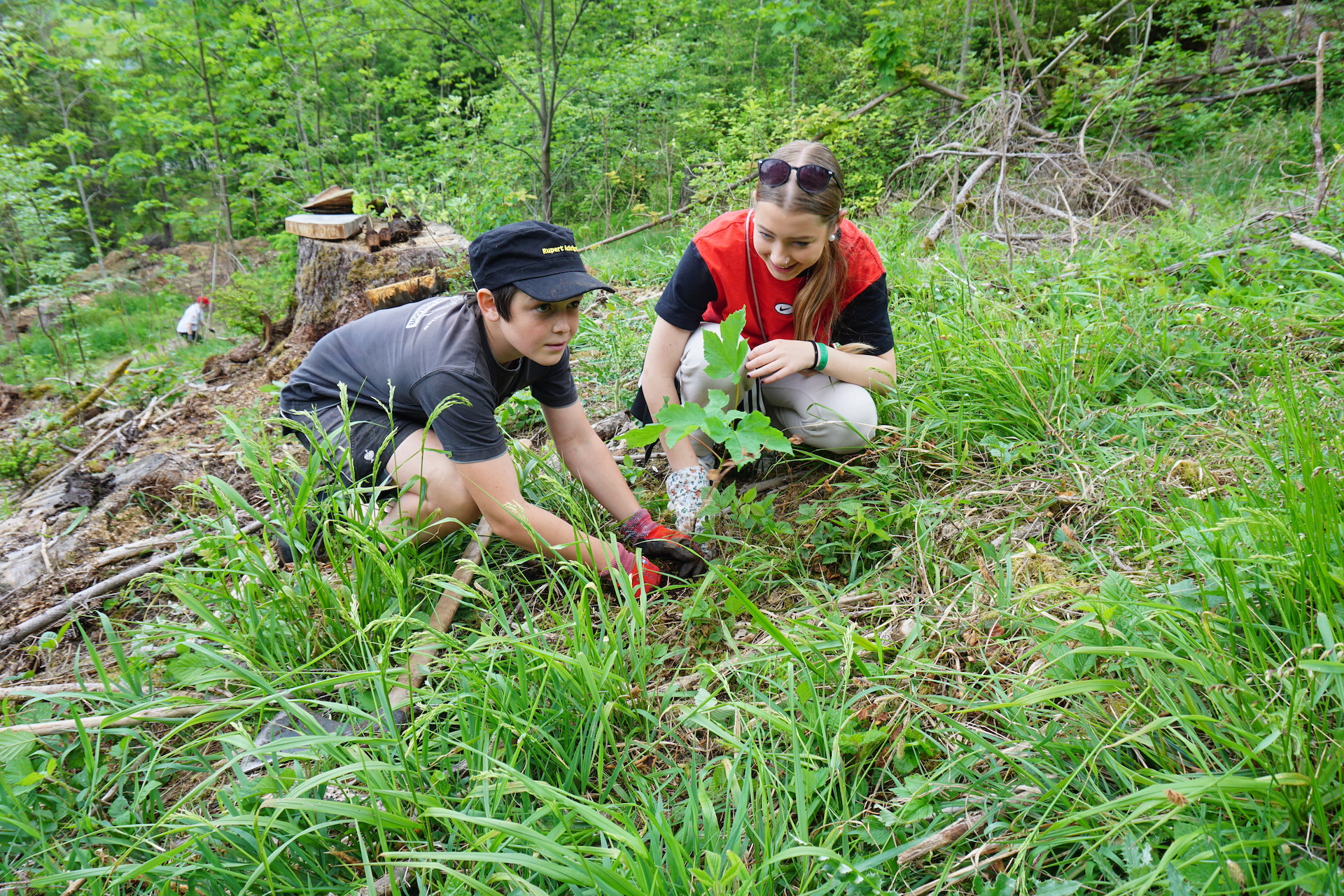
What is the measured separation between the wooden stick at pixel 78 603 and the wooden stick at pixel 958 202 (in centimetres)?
399

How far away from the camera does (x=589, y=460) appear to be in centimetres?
225

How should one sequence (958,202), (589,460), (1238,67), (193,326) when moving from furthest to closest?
1. (193,326)
2. (1238,67)
3. (958,202)
4. (589,460)

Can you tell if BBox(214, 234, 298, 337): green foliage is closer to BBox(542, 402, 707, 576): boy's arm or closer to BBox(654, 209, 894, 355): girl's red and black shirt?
BBox(542, 402, 707, 576): boy's arm

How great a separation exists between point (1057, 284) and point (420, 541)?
2.60m

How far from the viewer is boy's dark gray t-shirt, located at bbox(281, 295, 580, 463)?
1.84 metres

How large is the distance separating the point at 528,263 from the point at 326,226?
3.71 metres

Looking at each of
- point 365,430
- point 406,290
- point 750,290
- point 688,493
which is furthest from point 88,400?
point 750,290

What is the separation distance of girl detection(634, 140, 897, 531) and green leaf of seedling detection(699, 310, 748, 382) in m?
0.58

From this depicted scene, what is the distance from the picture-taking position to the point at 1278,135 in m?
5.07

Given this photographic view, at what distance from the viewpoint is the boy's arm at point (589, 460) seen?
2.19m

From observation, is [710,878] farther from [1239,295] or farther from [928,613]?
[1239,295]

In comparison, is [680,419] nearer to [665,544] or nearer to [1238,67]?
[665,544]

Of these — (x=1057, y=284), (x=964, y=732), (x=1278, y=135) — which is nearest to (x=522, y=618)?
(x=964, y=732)

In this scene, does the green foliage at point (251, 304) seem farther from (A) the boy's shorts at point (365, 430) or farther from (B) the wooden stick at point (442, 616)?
(B) the wooden stick at point (442, 616)
